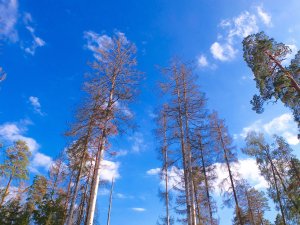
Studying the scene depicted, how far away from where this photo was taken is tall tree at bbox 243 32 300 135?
1367 centimetres

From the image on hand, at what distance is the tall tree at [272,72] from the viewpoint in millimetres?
13672

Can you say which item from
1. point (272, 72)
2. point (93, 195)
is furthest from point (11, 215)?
point (272, 72)

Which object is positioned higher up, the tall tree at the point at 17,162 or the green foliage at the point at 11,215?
the tall tree at the point at 17,162

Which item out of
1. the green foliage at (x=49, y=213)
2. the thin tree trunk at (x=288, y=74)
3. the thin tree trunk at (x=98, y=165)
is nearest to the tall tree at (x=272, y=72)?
the thin tree trunk at (x=288, y=74)

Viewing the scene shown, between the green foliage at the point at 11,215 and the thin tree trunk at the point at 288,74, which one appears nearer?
the green foliage at the point at 11,215

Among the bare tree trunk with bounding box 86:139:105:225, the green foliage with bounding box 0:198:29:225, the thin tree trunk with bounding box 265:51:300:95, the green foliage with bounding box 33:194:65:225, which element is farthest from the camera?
the thin tree trunk with bounding box 265:51:300:95

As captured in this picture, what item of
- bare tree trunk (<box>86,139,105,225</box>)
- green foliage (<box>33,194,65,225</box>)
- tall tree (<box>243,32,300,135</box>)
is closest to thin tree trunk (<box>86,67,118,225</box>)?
bare tree trunk (<box>86,139,105,225</box>)

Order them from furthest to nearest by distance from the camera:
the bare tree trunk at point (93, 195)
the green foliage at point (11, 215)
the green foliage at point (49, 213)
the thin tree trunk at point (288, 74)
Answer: the thin tree trunk at point (288, 74)
the green foliage at point (11, 215)
the green foliage at point (49, 213)
the bare tree trunk at point (93, 195)

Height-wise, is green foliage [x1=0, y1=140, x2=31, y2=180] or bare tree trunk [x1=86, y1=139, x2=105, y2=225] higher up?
green foliage [x1=0, y1=140, x2=31, y2=180]

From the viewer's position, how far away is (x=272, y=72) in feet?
46.2

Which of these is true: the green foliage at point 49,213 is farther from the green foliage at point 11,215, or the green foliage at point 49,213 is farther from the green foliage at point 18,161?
the green foliage at point 18,161

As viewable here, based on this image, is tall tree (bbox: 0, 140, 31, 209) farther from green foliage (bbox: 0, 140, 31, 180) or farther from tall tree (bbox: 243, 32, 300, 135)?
tall tree (bbox: 243, 32, 300, 135)

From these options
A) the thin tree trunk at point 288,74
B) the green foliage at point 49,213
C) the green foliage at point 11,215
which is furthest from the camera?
the thin tree trunk at point 288,74

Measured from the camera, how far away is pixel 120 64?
1313 cm
